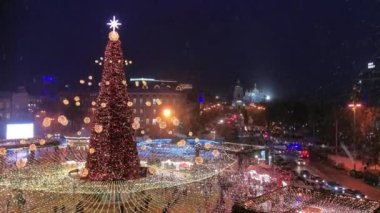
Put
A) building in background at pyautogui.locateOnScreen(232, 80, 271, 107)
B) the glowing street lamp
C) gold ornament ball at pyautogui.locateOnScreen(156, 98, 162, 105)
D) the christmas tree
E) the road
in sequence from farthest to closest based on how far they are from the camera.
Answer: building in background at pyautogui.locateOnScreen(232, 80, 271, 107), gold ornament ball at pyautogui.locateOnScreen(156, 98, 162, 105), the glowing street lamp, the road, the christmas tree

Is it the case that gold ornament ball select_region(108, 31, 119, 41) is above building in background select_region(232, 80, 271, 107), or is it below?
below

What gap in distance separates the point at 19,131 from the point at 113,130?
1880cm

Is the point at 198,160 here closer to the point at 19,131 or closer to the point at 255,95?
the point at 19,131

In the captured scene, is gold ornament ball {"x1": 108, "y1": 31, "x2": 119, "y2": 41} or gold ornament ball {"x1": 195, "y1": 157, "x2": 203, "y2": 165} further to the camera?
gold ornament ball {"x1": 195, "y1": 157, "x2": 203, "y2": 165}

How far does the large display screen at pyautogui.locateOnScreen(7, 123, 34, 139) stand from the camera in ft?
95.7

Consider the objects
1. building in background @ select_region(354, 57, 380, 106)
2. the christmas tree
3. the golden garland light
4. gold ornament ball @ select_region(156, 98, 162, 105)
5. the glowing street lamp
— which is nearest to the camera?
the christmas tree

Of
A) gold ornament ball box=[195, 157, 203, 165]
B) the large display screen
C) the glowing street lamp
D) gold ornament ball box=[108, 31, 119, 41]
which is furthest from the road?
the glowing street lamp

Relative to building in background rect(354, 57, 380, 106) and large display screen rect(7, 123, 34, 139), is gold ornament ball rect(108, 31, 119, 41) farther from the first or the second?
building in background rect(354, 57, 380, 106)

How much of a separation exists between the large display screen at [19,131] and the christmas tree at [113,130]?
58.5 ft

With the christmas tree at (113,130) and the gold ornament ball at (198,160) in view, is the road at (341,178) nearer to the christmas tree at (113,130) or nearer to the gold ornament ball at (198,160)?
the gold ornament ball at (198,160)

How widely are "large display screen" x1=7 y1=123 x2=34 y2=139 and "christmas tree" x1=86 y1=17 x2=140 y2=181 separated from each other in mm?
17837

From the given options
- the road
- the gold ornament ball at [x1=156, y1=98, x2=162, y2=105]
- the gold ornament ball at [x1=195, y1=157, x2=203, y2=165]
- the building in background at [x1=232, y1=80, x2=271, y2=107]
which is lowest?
the road

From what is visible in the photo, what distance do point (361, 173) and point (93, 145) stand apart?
772 inches

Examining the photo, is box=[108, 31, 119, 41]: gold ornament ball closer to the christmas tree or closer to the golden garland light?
the christmas tree
